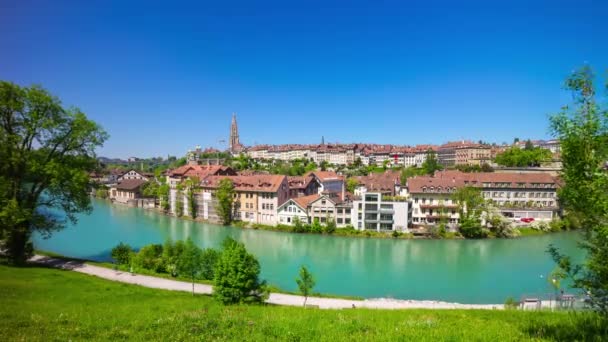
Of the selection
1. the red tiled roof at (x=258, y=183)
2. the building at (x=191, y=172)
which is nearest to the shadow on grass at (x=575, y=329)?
the red tiled roof at (x=258, y=183)

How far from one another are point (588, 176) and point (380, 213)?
34444 mm

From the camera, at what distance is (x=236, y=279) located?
535 inches

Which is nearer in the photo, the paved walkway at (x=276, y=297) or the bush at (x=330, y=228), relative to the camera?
the paved walkway at (x=276, y=297)

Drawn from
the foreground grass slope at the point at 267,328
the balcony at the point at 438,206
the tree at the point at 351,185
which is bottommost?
the balcony at the point at 438,206

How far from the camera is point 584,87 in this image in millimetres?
5898

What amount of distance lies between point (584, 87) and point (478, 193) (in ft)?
121

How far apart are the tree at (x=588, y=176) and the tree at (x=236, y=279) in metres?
11.0

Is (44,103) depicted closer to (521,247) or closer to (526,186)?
(521,247)

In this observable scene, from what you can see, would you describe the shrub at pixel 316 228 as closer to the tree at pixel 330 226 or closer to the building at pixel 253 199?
the tree at pixel 330 226

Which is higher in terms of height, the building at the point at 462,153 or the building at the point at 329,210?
the building at the point at 462,153

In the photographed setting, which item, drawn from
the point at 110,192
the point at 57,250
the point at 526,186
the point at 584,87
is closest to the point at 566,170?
the point at 584,87

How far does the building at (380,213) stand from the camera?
39156mm

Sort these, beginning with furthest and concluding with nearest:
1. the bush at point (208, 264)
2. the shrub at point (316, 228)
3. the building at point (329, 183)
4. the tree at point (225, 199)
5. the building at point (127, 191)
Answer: the building at point (127, 191), the building at point (329, 183), the tree at point (225, 199), the shrub at point (316, 228), the bush at point (208, 264)

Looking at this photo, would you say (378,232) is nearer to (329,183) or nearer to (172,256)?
(329,183)
